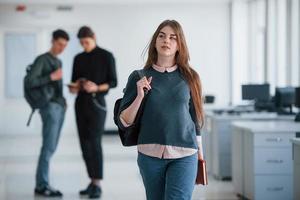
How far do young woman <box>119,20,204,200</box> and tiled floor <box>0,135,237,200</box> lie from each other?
3.10m

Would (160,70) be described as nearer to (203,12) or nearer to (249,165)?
(249,165)

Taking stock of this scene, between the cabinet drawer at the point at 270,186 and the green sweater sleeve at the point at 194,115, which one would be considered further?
the cabinet drawer at the point at 270,186

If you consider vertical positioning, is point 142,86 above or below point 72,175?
above

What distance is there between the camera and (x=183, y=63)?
3064 mm

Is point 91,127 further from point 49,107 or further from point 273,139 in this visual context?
point 273,139

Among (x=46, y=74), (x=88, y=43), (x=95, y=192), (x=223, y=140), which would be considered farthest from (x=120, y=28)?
(x=95, y=192)

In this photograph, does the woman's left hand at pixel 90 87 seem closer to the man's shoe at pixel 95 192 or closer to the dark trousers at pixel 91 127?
the dark trousers at pixel 91 127

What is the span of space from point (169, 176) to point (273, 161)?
2772 millimetres

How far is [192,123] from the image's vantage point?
3.02 metres

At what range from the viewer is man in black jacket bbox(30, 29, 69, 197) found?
6117 millimetres

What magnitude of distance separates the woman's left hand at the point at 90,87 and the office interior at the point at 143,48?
5.65 feet

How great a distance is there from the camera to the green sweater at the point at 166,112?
9.62 ft

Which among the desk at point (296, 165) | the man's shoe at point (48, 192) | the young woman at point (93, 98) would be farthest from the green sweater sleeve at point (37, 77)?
the desk at point (296, 165)

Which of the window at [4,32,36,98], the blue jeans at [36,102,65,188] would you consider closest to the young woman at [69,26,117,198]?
the blue jeans at [36,102,65,188]
